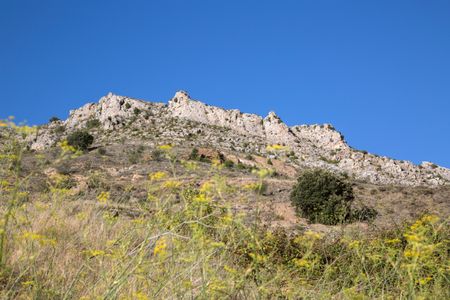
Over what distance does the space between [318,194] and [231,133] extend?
128ft

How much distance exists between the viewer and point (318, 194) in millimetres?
20703

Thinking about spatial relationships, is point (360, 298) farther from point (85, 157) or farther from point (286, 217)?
point (85, 157)

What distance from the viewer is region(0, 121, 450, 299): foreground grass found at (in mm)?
2467

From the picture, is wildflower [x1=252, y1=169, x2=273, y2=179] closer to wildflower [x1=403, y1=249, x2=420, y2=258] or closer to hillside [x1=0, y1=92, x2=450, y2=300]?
hillside [x1=0, y1=92, x2=450, y2=300]

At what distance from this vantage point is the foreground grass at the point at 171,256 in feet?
8.09

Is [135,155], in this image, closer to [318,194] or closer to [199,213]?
[318,194]

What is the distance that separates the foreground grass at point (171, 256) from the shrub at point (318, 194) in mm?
13855

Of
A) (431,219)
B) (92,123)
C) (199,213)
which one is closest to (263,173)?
(199,213)

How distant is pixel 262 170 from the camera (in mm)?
2170

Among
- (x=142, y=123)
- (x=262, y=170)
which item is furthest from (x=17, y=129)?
(x=142, y=123)

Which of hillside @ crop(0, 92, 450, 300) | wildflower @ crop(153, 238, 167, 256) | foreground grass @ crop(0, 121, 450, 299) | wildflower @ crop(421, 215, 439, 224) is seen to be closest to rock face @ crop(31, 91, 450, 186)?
hillside @ crop(0, 92, 450, 300)

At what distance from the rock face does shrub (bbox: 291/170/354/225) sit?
21719 millimetres

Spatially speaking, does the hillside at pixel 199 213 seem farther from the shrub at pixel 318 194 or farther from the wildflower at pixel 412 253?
the shrub at pixel 318 194

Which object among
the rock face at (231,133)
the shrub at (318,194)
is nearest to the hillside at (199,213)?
the rock face at (231,133)
